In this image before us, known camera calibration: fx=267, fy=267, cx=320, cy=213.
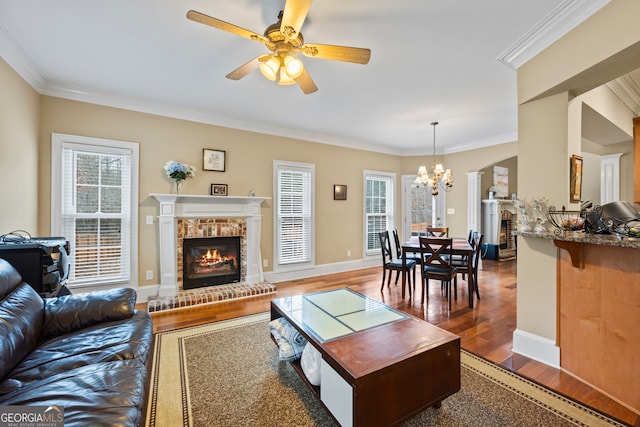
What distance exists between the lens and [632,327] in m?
1.70

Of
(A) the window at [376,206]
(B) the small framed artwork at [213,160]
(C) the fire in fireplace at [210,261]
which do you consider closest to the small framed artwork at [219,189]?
(B) the small framed artwork at [213,160]

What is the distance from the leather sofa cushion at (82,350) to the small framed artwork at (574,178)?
10.6 feet

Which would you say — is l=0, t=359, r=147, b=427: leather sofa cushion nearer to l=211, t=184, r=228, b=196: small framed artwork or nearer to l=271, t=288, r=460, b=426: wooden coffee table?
l=271, t=288, r=460, b=426: wooden coffee table

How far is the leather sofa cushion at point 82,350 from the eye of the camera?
1.32 m

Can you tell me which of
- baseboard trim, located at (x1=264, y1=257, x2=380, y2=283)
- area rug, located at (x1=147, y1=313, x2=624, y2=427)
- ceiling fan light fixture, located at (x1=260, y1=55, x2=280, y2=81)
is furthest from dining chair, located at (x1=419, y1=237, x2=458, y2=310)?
ceiling fan light fixture, located at (x1=260, y1=55, x2=280, y2=81)

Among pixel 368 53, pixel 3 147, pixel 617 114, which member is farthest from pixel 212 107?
pixel 617 114

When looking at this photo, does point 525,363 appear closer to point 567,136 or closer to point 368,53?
point 567,136

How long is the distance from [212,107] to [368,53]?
8.82 feet

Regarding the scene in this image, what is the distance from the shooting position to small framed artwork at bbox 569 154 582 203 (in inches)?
82.7

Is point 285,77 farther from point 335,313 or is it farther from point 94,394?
point 94,394

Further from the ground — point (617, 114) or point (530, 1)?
point (530, 1)

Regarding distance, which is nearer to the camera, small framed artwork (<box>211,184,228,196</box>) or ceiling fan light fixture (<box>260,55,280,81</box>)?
ceiling fan light fixture (<box>260,55,280,81</box>)

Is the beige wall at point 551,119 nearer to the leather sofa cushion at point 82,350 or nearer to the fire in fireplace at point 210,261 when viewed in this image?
the leather sofa cushion at point 82,350

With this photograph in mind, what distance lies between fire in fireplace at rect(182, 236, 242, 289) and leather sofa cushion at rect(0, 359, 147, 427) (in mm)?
2690
